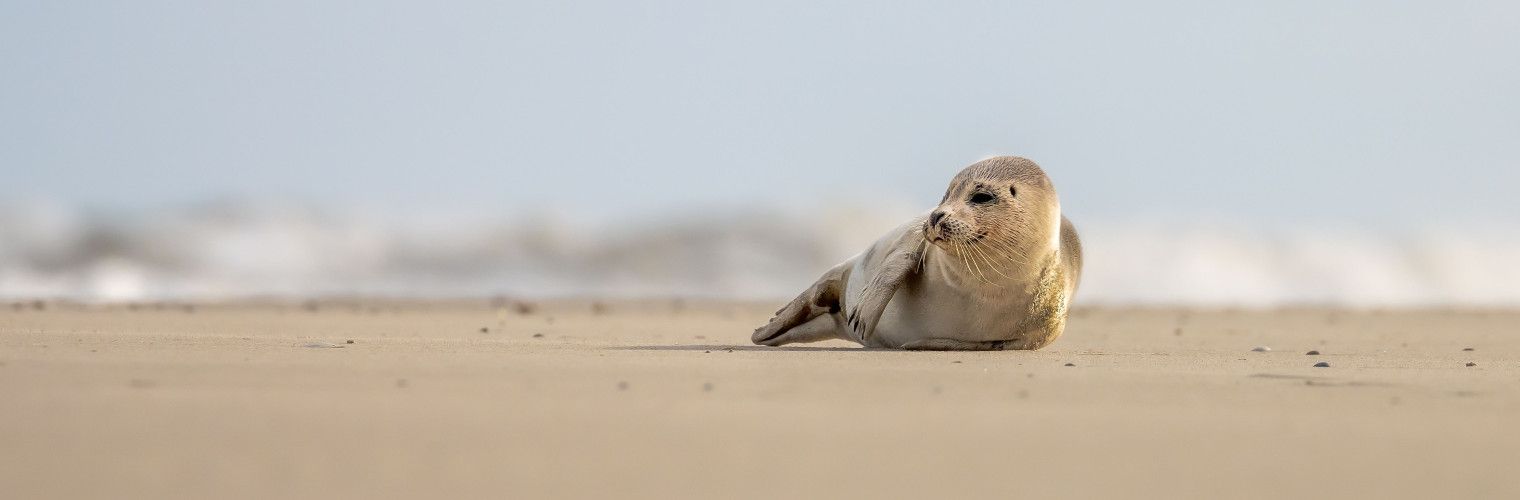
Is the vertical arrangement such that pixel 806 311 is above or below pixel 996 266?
below

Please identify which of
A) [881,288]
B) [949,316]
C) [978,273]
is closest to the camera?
[978,273]

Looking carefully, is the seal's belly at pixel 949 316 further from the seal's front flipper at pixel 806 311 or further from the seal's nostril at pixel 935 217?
the seal's front flipper at pixel 806 311

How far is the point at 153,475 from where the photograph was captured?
3.24m

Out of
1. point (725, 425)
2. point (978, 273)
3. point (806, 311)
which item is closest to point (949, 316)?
point (978, 273)

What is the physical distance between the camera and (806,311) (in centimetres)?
897

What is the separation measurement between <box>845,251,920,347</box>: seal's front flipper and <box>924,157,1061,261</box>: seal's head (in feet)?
1.07

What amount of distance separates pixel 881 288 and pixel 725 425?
4182 millimetres

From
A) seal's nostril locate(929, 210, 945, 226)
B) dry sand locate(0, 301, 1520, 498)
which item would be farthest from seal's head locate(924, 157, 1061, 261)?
dry sand locate(0, 301, 1520, 498)

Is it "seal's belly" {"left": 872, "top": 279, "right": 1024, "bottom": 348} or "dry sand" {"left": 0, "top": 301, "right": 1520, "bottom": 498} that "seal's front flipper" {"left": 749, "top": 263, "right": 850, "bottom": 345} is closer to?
"seal's belly" {"left": 872, "top": 279, "right": 1024, "bottom": 348}

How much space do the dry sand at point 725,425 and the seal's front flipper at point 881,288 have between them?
1201 millimetres

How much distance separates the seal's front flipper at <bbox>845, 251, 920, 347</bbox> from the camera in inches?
319

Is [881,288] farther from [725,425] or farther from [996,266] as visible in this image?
[725,425]

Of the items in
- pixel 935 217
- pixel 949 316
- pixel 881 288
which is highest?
pixel 935 217

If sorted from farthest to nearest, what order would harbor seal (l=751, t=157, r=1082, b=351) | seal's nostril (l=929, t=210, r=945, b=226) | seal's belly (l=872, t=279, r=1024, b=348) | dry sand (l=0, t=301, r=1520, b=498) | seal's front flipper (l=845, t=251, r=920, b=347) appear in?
seal's front flipper (l=845, t=251, r=920, b=347)
seal's belly (l=872, t=279, r=1024, b=348)
harbor seal (l=751, t=157, r=1082, b=351)
seal's nostril (l=929, t=210, r=945, b=226)
dry sand (l=0, t=301, r=1520, b=498)
